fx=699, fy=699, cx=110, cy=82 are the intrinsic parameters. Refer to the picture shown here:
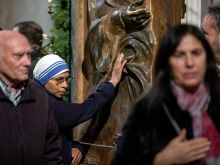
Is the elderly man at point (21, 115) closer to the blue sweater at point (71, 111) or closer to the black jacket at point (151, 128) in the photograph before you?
the blue sweater at point (71, 111)

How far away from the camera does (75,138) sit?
620 cm

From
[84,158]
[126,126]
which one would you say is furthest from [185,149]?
[84,158]

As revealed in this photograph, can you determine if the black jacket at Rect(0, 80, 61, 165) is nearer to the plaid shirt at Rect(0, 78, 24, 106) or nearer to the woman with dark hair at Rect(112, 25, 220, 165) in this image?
the plaid shirt at Rect(0, 78, 24, 106)

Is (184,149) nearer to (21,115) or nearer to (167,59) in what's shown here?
(167,59)

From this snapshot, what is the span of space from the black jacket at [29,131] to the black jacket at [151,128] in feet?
4.07

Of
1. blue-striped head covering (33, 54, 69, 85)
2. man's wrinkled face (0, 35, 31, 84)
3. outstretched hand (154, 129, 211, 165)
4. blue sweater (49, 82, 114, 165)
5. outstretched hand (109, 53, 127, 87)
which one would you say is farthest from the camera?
outstretched hand (109, 53, 127, 87)

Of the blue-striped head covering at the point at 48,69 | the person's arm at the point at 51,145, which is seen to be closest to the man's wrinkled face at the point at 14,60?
the person's arm at the point at 51,145

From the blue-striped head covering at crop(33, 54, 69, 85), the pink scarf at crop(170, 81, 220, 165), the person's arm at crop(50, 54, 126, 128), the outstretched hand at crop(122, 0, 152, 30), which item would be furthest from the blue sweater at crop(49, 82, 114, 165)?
the pink scarf at crop(170, 81, 220, 165)

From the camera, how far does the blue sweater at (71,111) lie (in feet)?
17.0

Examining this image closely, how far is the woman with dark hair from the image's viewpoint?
3096 millimetres

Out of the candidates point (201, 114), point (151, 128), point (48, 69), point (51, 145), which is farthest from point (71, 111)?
point (201, 114)

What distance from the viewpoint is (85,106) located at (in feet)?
17.4

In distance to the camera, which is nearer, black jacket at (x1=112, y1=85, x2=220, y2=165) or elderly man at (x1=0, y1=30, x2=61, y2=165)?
black jacket at (x1=112, y1=85, x2=220, y2=165)

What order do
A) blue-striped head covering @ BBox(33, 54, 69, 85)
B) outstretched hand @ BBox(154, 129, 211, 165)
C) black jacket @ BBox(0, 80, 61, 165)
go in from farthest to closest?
blue-striped head covering @ BBox(33, 54, 69, 85) < black jacket @ BBox(0, 80, 61, 165) < outstretched hand @ BBox(154, 129, 211, 165)
